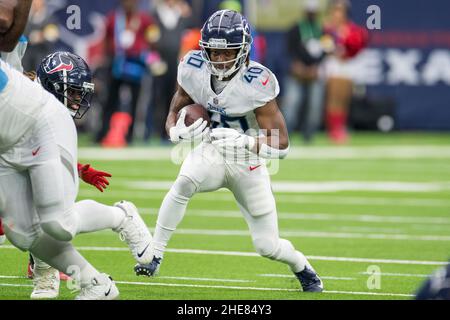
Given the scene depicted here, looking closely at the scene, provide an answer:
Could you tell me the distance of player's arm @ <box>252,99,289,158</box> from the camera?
6.18 meters

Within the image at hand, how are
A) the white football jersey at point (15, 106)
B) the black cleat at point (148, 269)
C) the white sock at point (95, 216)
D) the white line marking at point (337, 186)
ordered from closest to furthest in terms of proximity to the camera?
1. the white football jersey at point (15, 106)
2. the white sock at point (95, 216)
3. the black cleat at point (148, 269)
4. the white line marking at point (337, 186)

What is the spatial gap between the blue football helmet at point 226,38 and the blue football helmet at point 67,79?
70 centimetres

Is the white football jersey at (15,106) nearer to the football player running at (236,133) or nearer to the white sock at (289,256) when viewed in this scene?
the football player running at (236,133)

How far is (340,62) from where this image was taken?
56.5 ft

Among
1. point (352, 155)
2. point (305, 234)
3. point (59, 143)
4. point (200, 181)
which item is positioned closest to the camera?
point (59, 143)

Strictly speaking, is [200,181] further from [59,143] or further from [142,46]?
[142,46]

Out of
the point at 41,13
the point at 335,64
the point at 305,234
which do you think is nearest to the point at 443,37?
the point at 335,64

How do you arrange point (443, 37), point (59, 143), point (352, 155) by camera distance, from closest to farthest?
point (59, 143) < point (352, 155) < point (443, 37)

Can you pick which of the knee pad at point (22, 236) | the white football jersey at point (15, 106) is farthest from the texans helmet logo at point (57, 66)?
the knee pad at point (22, 236)

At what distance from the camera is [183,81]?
655cm

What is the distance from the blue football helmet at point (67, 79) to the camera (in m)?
6.00

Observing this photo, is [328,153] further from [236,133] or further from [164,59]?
[236,133]

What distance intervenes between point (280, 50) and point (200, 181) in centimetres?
1324

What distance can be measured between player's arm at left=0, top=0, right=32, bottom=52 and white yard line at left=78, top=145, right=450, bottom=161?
340 inches
